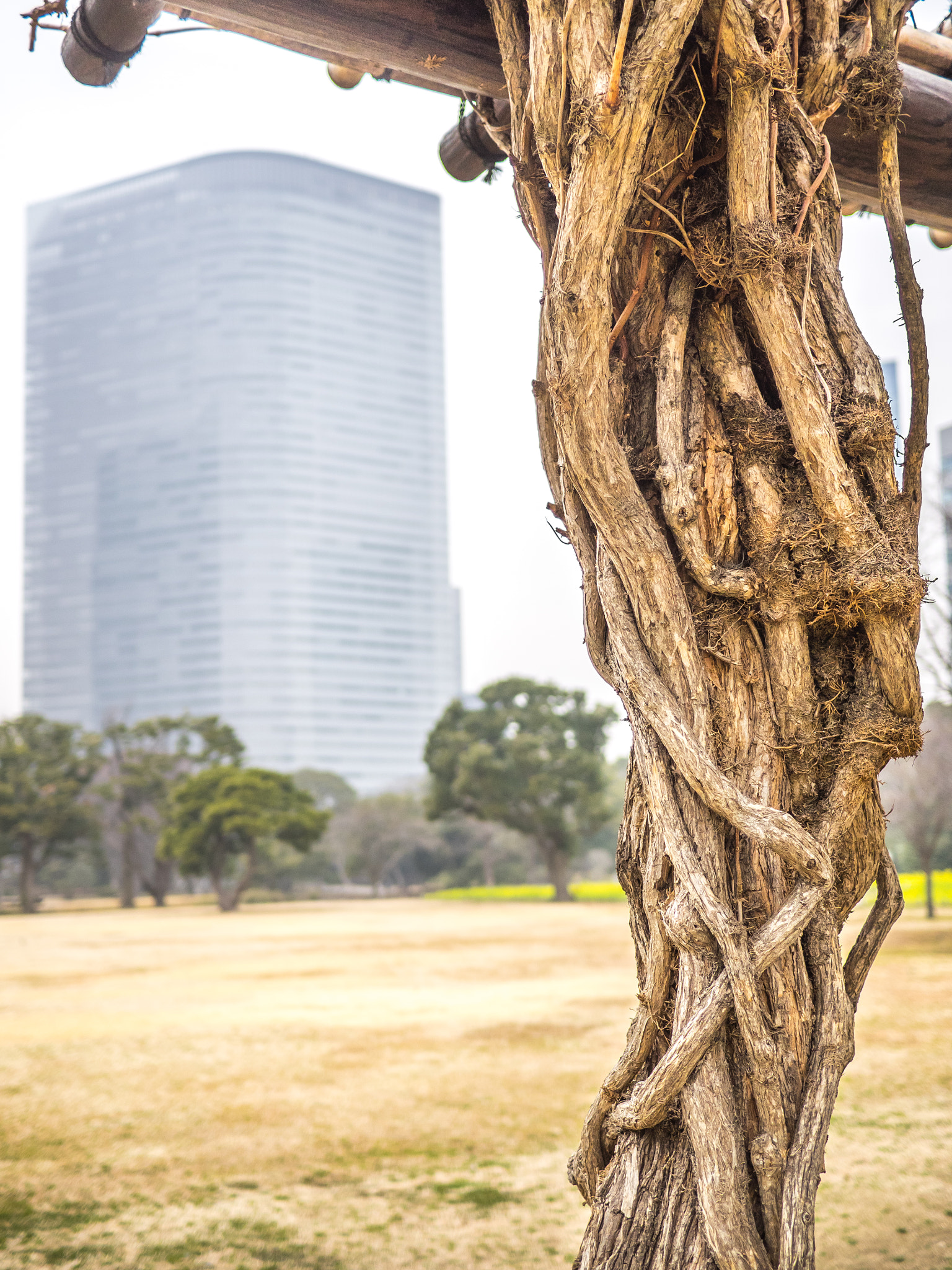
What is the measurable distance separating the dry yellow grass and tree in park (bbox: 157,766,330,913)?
834 centimetres

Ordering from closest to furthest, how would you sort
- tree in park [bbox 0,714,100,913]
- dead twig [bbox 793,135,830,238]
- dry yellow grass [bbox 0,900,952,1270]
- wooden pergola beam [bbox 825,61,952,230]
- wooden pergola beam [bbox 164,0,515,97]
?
1. dead twig [bbox 793,135,830,238]
2. wooden pergola beam [bbox 164,0,515,97]
3. wooden pergola beam [bbox 825,61,952,230]
4. dry yellow grass [bbox 0,900,952,1270]
5. tree in park [bbox 0,714,100,913]

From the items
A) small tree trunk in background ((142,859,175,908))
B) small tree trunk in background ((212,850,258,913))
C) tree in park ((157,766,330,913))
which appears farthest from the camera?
small tree trunk in background ((142,859,175,908))

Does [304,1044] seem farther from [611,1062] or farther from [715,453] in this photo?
[715,453]

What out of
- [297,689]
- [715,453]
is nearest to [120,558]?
[297,689]

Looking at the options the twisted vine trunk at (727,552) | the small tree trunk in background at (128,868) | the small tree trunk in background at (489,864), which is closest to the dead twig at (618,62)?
the twisted vine trunk at (727,552)

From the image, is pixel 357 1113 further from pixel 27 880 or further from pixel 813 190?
pixel 27 880

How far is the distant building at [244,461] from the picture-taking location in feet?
220

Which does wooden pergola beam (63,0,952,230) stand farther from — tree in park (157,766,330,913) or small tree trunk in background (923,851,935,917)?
tree in park (157,766,330,913)

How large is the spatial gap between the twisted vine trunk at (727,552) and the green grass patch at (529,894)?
17.4m

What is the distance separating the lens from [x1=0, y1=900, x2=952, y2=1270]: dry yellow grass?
2.63 m

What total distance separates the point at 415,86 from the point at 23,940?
42.5ft

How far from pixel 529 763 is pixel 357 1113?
13.8 meters

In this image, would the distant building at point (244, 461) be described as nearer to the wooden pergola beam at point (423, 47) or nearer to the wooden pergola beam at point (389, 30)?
the wooden pergola beam at point (423, 47)

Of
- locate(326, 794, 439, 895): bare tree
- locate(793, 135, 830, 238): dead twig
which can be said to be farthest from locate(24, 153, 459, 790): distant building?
locate(793, 135, 830, 238): dead twig
